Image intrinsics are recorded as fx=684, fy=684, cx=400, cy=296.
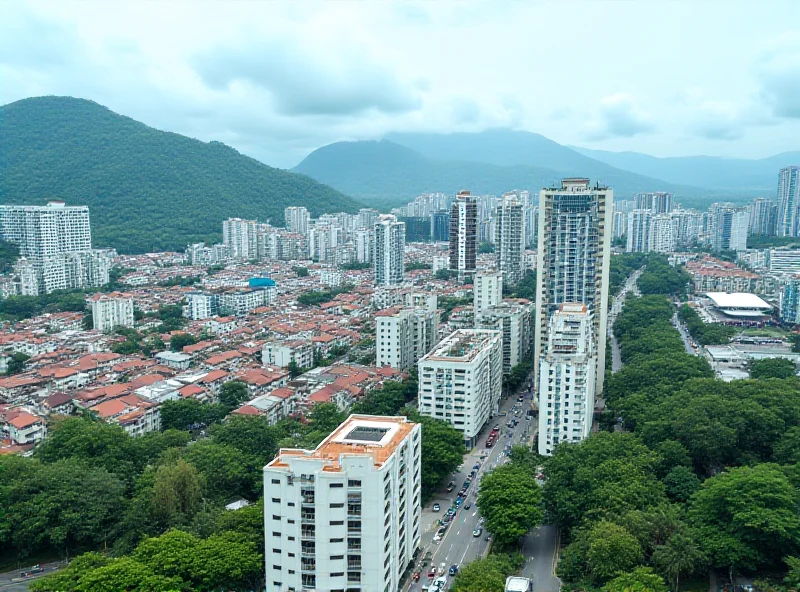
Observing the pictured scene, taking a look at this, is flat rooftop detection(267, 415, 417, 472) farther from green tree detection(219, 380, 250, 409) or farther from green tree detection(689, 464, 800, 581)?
green tree detection(219, 380, 250, 409)

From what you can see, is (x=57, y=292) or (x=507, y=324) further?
(x=57, y=292)

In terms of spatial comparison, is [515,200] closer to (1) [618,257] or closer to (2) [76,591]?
(1) [618,257]

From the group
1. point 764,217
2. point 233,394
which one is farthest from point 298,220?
point 233,394

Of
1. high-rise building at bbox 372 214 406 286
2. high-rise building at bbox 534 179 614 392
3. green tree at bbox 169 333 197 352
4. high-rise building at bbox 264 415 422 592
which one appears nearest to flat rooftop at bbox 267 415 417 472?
high-rise building at bbox 264 415 422 592

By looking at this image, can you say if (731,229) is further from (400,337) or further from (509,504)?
(509,504)

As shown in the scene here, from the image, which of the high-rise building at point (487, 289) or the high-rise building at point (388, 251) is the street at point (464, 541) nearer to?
the high-rise building at point (487, 289)

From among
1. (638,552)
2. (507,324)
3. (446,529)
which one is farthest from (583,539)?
(507,324)

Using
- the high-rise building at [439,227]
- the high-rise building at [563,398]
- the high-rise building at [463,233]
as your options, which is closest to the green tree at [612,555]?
the high-rise building at [563,398]
